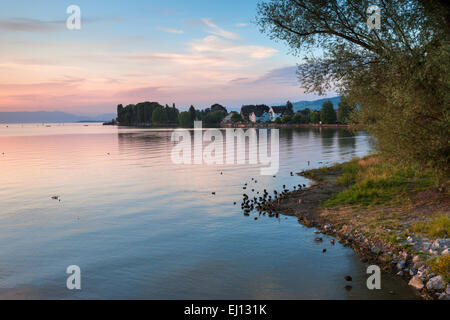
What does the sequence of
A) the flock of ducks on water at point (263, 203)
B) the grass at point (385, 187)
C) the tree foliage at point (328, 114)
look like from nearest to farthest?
1. the grass at point (385, 187)
2. the flock of ducks on water at point (263, 203)
3. the tree foliage at point (328, 114)

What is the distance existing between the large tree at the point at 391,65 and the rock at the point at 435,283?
24.6 ft

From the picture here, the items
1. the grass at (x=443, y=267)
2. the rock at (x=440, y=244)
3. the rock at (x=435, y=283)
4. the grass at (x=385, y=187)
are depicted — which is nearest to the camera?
the rock at (x=435, y=283)

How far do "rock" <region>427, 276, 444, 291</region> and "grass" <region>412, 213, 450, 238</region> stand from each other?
3558 millimetres

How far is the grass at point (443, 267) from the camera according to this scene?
39.8 ft

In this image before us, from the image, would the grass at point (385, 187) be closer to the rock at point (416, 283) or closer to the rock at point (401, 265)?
the rock at point (401, 265)

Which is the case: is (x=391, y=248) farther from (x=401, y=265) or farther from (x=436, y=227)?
(x=436, y=227)

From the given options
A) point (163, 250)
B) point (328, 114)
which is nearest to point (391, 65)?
point (163, 250)

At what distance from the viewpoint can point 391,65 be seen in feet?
64.0

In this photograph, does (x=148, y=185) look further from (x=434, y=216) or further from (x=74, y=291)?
(x=434, y=216)

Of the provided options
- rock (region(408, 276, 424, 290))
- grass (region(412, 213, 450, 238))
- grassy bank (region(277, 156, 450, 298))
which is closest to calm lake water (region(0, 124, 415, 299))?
rock (region(408, 276, 424, 290))

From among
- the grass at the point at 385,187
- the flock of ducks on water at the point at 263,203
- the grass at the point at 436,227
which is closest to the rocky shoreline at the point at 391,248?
the grass at the point at 436,227

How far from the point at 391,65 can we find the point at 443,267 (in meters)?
11.5

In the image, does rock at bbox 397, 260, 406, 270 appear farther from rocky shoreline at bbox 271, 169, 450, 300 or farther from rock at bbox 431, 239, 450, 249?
rock at bbox 431, 239, 450, 249
